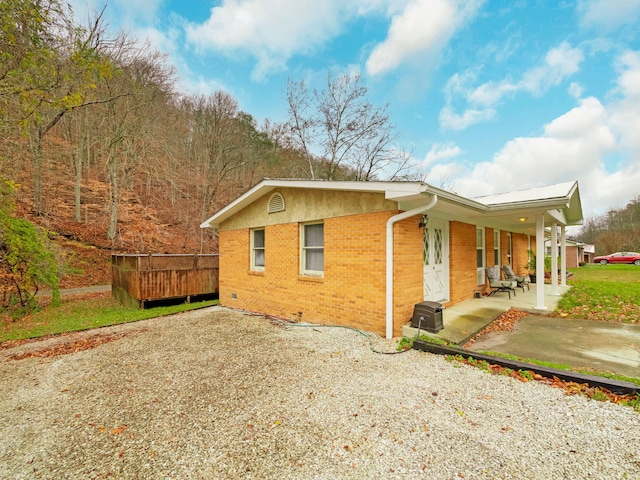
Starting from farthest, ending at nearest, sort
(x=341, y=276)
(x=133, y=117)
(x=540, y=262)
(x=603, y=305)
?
(x=133, y=117) < (x=603, y=305) < (x=540, y=262) < (x=341, y=276)

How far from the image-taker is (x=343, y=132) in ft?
58.7

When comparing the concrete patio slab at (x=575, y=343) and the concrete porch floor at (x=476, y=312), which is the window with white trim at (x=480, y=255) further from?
the concrete patio slab at (x=575, y=343)

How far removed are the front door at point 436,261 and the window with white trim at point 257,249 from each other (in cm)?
471

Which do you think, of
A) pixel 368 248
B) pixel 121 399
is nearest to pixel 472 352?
pixel 368 248

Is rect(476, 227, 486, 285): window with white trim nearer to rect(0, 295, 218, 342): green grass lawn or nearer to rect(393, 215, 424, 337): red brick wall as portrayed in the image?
rect(393, 215, 424, 337): red brick wall

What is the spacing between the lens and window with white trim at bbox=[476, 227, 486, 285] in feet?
29.1

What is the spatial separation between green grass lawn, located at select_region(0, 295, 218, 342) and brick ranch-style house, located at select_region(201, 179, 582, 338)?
259 cm

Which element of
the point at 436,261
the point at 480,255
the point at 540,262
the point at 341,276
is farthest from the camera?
the point at 480,255

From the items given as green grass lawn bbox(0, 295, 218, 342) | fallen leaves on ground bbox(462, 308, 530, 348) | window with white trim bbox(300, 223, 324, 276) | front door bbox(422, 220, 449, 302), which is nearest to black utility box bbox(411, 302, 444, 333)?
fallen leaves on ground bbox(462, 308, 530, 348)

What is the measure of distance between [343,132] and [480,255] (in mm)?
12218

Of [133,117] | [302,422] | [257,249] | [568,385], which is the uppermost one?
[133,117]

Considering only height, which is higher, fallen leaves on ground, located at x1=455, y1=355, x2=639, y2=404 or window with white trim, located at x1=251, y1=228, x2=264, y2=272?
window with white trim, located at x1=251, y1=228, x2=264, y2=272

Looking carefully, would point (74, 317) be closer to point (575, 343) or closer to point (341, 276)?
point (341, 276)

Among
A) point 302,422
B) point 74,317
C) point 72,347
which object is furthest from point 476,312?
point 74,317
